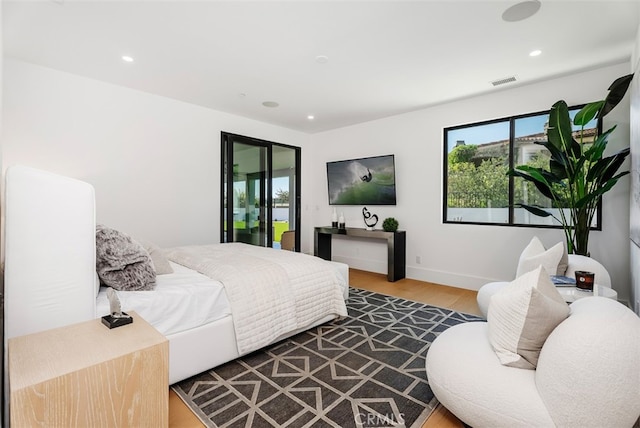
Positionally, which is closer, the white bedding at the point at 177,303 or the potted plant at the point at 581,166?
the white bedding at the point at 177,303

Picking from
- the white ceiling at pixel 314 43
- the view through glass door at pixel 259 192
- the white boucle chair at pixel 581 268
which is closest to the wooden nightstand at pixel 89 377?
the white ceiling at pixel 314 43

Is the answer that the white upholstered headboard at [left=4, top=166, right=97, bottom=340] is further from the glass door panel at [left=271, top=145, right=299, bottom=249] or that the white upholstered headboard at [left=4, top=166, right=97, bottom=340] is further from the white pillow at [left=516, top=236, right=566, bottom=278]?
the glass door panel at [left=271, top=145, right=299, bottom=249]

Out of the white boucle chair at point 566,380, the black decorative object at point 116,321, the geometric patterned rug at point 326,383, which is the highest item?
the black decorative object at point 116,321

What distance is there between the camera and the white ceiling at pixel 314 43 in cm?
228

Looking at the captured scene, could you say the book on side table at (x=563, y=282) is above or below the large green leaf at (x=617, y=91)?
below

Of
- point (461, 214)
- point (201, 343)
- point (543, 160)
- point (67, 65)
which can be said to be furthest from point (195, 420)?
point (543, 160)

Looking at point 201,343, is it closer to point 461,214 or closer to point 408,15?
point 408,15

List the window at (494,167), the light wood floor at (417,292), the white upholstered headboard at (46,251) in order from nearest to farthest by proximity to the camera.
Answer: the white upholstered headboard at (46,251) → the light wood floor at (417,292) → the window at (494,167)

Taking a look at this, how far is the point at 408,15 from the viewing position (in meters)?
2.34

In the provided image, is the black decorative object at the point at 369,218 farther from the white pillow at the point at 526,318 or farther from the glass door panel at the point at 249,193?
the white pillow at the point at 526,318

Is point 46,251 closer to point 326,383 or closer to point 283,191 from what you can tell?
point 326,383

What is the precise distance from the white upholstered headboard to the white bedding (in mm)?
232

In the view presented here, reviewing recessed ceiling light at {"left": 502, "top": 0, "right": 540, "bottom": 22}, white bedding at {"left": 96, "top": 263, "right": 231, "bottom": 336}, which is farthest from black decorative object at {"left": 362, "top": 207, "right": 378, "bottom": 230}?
white bedding at {"left": 96, "top": 263, "right": 231, "bottom": 336}

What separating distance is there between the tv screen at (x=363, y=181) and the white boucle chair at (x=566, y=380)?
3703 millimetres
